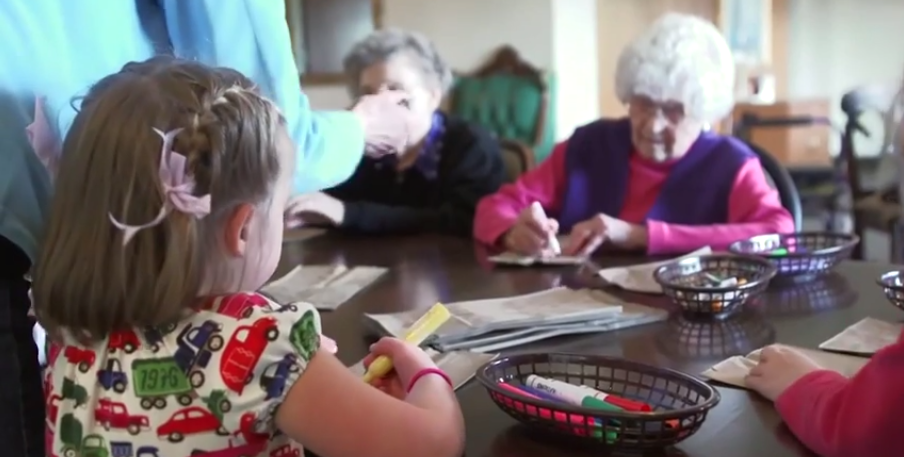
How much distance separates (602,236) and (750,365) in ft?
2.25

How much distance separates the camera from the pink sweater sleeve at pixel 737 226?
1738 mm

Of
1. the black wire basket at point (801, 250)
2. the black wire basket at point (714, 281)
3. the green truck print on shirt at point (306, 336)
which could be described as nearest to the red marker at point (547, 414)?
the green truck print on shirt at point (306, 336)

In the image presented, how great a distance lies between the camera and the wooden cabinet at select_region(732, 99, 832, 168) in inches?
198

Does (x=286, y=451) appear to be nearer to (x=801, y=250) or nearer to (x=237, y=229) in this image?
(x=237, y=229)

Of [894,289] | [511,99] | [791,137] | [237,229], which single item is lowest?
[791,137]

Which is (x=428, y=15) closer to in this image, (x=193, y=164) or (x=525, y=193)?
(x=525, y=193)

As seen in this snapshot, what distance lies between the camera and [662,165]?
2027mm

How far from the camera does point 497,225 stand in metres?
1.92

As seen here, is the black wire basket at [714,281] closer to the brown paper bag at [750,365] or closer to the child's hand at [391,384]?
the brown paper bag at [750,365]

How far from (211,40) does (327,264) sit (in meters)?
0.76

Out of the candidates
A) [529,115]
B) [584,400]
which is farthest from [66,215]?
[529,115]

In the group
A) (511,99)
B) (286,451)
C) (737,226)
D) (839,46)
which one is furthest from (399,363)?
(839,46)

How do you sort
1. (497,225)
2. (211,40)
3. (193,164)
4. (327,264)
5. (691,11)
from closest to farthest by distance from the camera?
(193,164) < (211,40) < (327,264) < (497,225) < (691,11)

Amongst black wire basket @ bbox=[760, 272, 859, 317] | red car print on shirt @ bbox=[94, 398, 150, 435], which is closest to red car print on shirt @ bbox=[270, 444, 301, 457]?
red car print on shirt @ bbox=[94, 398, 150, 435]
